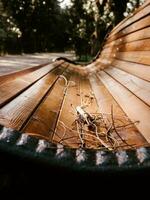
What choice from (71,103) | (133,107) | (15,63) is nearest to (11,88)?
(71,103)

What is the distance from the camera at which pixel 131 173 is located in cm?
142

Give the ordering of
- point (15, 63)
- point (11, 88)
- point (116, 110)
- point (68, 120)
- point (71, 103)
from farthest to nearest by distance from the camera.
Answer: point (15, 63), point (71, 103), point (11, 88), point (116, 110), point (68, 120)

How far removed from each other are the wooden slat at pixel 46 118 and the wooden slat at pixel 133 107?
46 cm

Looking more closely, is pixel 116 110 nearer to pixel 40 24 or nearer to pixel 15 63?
pixel 15 63

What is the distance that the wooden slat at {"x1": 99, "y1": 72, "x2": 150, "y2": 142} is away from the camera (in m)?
2.08

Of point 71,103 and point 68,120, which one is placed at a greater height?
point 68,120

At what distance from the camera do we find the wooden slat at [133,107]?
2.08 meters

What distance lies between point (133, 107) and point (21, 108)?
2.41 ft

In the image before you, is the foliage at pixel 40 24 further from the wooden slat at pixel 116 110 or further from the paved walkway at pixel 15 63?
the wooden slat at pixel 116 110

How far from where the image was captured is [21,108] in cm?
228

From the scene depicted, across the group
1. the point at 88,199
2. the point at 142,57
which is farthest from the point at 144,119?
the point at 142,57

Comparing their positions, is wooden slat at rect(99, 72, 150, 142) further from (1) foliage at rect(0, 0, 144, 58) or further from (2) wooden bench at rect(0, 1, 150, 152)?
(1) foliage at rect(0, 0, 144, 58)

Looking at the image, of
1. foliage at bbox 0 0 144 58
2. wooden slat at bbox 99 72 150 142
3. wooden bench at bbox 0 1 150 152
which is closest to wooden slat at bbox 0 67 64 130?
wooden bench at bbox 0 1 150 152

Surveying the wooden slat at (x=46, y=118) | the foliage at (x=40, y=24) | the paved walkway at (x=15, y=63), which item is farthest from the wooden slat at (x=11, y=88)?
the foliage at (x=40, y=24)
